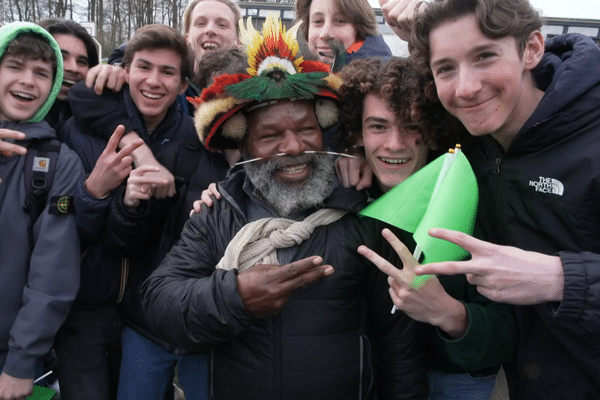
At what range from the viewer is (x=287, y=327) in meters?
1.91

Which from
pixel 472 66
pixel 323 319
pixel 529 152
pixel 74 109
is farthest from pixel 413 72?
pixel 74 109

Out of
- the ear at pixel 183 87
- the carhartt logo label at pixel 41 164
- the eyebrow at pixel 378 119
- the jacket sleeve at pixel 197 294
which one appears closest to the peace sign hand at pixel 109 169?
the carhartt logo label at pixel 41 164

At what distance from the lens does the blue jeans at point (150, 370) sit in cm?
267

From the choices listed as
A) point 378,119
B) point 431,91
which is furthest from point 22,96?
point 431,91

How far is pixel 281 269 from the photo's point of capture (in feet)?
5.70

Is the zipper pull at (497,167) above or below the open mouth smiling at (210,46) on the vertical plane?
below

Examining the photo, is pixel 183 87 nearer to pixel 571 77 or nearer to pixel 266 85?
pixel 266 85

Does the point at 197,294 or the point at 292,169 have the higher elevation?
the point at 292,169

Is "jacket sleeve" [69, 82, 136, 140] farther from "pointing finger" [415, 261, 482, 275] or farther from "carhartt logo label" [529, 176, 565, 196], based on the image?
"carhartt logo label" [529, 176, 565, 196]

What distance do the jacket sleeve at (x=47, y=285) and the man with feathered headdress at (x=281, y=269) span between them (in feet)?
2.09

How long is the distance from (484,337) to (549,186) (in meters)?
0.66

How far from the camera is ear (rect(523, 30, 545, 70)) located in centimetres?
179

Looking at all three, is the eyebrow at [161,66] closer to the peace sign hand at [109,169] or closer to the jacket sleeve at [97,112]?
the jacket sleeve at [97,112]

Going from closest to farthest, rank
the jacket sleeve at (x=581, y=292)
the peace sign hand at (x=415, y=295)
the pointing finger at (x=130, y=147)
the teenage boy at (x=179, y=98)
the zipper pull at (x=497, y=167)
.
A: 1. the jacket sleeve at (x=581, y=292)
2. the peace sign hand at (x=415, y=295)
3. the zipper pull at (x=497, y=167)
4. the pointing finger at (x=130, y=147)
5. the teenage boy at (x=179, y=98)
